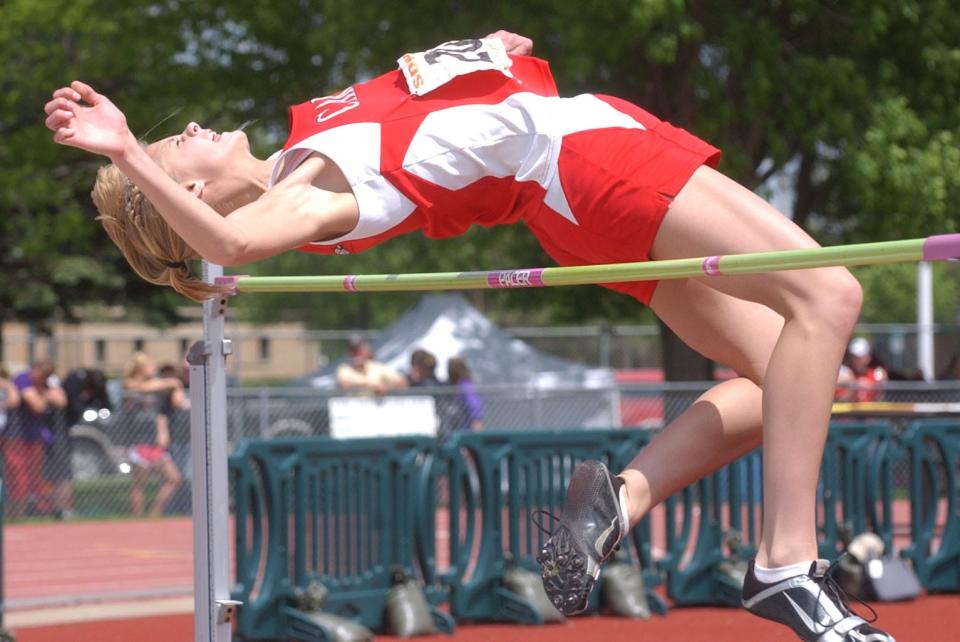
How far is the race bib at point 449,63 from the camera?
3.65m

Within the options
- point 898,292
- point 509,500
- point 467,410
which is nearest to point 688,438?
point 509,500

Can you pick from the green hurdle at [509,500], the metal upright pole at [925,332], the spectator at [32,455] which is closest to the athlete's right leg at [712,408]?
the green hurdle at [509,500]

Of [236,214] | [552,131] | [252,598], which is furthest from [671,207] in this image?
[252,598]

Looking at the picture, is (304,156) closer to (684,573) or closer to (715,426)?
(715,426)

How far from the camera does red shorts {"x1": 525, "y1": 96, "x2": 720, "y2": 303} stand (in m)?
3.46

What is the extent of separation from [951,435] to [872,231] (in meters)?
5.40

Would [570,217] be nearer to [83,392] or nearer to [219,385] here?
[219,385]

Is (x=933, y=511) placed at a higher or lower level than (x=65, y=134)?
lower

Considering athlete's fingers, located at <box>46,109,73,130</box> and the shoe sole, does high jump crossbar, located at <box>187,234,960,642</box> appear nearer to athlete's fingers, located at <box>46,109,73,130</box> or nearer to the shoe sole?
the shoe sole

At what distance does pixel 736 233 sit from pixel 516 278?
24.1 inches

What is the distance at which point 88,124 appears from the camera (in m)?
3.30

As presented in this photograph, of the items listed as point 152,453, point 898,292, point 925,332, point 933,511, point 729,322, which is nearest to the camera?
point 729,322

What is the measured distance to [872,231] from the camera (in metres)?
14.2

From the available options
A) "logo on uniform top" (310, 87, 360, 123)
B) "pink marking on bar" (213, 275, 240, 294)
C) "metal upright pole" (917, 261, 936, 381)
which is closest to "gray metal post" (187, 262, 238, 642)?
"pink marking on bar" (213, 275, 240, 294)
